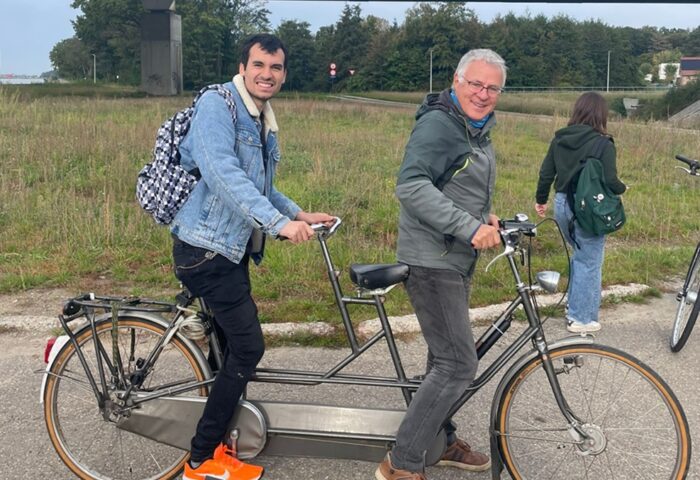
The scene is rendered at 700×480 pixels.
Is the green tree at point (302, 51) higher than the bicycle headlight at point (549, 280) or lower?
higher

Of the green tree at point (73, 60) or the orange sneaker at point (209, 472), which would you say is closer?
the orange sneaker at point (209, 472)

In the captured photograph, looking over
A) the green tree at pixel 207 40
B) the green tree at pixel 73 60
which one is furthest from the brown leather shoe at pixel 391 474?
the green tree at pixel 73 60

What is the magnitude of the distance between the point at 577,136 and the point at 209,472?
3652mm

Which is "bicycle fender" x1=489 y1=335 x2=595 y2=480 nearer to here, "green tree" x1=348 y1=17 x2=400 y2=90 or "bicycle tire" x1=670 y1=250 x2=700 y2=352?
"bicycle tire" x1=670 y1=250 x2=700 y2=352

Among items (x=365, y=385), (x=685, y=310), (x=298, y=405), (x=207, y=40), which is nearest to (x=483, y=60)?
(x=365, y=385)

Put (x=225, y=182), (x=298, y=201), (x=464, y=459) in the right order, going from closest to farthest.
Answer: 1. (x=225, y=182)
2. (x=464, y=459)
3. (x=298, y=201)

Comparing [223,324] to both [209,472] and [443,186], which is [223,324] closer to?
[209,472]

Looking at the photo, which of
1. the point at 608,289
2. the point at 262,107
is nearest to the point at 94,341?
the point at 262,107

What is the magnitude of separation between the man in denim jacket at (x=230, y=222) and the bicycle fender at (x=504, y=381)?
1057 millimetres

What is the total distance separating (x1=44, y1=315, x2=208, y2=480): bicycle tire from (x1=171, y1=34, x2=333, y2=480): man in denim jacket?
0.70ft

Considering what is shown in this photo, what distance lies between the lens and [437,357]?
2.71 meters

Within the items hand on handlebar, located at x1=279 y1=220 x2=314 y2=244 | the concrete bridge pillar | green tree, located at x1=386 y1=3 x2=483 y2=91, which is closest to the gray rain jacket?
hand on handlebar, located at x1=279 y1=220 x2=314 y2=244

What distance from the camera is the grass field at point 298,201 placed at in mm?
5566

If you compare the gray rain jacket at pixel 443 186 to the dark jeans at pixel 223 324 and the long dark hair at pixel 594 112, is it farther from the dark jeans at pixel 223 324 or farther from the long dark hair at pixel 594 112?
the long dark hair at pixel 594 112
